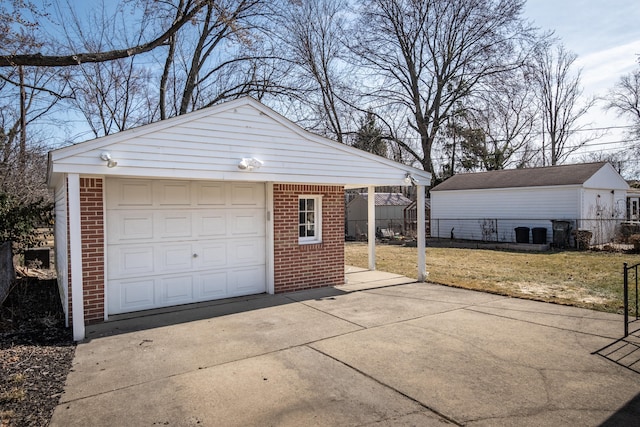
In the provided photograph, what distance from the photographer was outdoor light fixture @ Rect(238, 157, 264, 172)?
6867 mm

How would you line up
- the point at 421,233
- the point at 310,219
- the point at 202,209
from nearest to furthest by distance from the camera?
the point at 202,209 → the point at 310,219 → the point at 421,233

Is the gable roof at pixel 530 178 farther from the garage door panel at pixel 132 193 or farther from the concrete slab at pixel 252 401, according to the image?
the garage door panel at pixel 132 193

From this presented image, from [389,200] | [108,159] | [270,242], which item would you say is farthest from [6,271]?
[389,200]

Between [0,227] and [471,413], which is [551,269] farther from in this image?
[0,227]

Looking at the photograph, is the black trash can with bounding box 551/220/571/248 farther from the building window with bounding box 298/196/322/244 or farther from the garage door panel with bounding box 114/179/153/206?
the garage door panel with bounding box 114/179/153/206

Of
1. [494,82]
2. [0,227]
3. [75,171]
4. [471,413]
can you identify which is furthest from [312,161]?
[494,82]

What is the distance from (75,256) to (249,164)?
2992 millimetres

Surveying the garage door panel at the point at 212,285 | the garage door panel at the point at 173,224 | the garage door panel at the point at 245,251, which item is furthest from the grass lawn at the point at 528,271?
the garage door panel at the point at 173,224

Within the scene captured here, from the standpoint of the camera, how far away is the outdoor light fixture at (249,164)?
6.87 meters

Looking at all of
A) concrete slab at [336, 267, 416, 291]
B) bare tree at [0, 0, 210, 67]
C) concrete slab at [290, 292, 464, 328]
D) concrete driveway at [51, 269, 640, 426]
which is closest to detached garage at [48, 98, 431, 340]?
concrete slab at [336, 267, 416, 291]

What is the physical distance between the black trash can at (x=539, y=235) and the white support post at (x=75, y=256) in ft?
58.8

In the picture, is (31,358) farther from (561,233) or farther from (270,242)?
(561,233)

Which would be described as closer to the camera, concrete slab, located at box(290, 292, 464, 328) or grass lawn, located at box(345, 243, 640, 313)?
concrete slab, located at box(290, 292, 464, 328)

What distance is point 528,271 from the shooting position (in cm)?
1126
